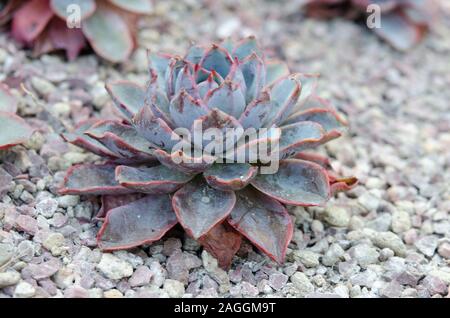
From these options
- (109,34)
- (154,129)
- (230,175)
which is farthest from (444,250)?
(109,34)

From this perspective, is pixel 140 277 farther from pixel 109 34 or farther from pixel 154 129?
pixel 109 34

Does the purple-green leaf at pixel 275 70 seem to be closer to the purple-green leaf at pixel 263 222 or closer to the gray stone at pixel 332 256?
the purple-green leaf at pixel 263 222

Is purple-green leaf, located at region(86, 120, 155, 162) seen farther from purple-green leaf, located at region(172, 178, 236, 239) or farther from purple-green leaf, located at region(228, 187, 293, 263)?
purple-green leaf, located at region(228, 187, 293, 263)

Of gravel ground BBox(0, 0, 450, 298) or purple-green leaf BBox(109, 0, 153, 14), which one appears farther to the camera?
purple-green leaf BBox(109, 0, 153, 14)

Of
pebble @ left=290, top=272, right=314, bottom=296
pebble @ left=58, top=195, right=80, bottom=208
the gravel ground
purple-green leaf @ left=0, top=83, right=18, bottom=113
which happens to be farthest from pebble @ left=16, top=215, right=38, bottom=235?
pebble @ left=290, top=272, right=314, bottom=296

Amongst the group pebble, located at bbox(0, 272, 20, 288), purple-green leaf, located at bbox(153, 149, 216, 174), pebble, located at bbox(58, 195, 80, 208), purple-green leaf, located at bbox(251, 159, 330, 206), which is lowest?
pebble, located at bbox(58, 195, 80, 208)
